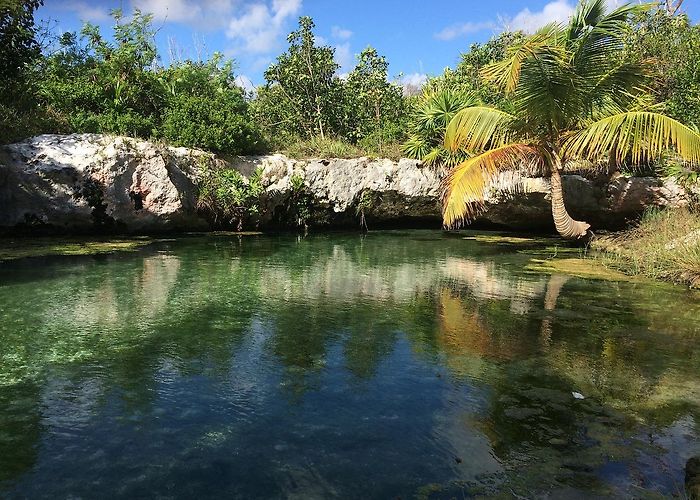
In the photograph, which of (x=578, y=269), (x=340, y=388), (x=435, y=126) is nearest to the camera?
(x=340, y=388)

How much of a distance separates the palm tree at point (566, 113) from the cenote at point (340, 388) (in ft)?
9.99

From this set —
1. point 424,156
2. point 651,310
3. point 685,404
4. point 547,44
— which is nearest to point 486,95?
point 424,156

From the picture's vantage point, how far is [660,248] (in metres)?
9.34

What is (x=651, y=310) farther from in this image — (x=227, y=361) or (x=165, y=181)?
(x=165, y=181)

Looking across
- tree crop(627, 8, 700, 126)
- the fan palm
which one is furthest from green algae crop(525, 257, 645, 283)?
the fan palm

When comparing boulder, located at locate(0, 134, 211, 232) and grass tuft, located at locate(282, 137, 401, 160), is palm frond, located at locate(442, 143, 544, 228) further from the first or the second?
boulder, located at locate(0, 134, 211, 232)

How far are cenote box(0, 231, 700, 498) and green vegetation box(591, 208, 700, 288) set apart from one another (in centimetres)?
→ 65

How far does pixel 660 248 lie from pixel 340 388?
7549mm

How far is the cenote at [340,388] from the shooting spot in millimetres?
2945

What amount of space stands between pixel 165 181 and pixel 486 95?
951 centimetres

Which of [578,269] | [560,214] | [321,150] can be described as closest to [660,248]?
[578,269]

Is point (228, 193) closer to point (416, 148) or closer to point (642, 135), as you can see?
point (416, 148)

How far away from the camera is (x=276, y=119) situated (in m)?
18.3

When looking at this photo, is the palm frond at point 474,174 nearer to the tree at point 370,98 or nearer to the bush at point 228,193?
the bush at point 228,193
